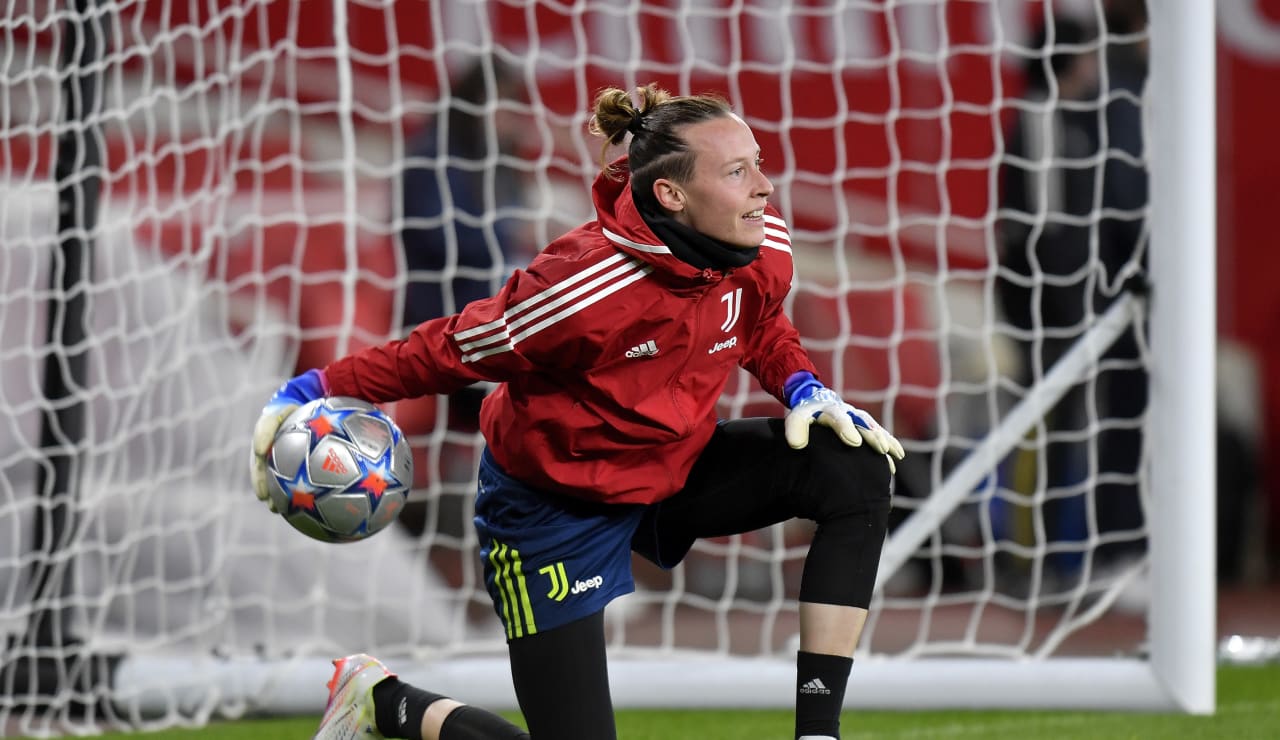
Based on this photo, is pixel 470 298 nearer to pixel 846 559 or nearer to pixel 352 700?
pixel 352 700

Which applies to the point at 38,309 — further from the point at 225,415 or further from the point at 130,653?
the point at 130,653

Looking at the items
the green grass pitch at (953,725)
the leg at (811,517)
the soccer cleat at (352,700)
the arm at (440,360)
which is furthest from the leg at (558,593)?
the green grass pitch at (953,725)

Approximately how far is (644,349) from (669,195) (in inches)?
10.1

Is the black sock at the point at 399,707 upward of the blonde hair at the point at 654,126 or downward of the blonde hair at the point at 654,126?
downward

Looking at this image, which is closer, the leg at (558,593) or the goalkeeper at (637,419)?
the goalkeeper at (637,419)

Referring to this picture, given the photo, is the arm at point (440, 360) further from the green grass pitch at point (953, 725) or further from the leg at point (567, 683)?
the green grass pitch at point (953, 725)

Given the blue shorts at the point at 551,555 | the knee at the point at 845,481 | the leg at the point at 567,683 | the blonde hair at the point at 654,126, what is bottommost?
the leg at the point at 567,683

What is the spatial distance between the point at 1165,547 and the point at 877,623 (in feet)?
5.53

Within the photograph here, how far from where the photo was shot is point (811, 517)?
2.72 meters

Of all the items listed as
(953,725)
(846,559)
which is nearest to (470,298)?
(953,725)

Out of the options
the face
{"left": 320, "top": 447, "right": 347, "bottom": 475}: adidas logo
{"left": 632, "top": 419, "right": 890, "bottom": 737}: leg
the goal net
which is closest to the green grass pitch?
the goal net

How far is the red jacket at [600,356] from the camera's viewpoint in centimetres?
261

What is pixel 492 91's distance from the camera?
468 cm

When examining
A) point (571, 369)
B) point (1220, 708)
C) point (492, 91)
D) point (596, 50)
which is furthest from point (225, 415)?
point (1220, 708)
